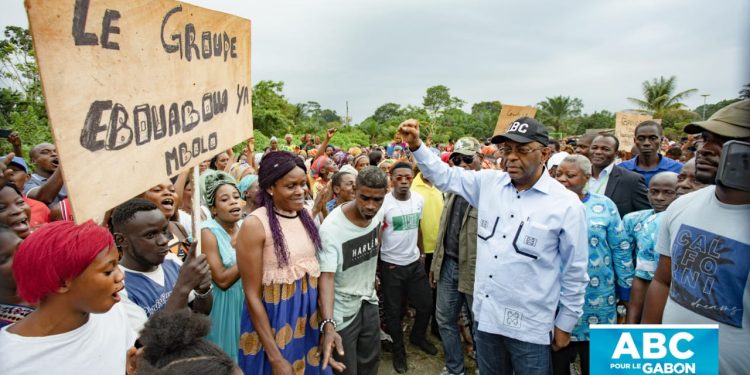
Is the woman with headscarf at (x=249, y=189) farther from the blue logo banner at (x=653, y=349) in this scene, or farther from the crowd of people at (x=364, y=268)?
the blue logo banner at (x=653, y=349)

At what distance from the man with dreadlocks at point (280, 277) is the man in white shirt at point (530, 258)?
0.88 metres

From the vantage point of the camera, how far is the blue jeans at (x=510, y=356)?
2.50m

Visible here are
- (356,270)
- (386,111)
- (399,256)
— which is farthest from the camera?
(386,111)

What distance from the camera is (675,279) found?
195 centimetres

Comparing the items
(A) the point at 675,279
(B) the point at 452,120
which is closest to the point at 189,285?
(A) the point at 675,279

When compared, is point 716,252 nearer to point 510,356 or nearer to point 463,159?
point 510,356

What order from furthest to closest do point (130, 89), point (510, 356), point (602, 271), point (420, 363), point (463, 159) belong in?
point (463, 159) → point (420, 363) → point (602, 271) → point (510, 356) → point (130, 89)

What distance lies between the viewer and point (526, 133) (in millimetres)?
2488

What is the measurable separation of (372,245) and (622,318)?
7.46 ft

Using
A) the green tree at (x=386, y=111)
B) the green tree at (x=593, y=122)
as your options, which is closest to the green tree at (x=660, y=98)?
the green tree at (x=593, y=122)

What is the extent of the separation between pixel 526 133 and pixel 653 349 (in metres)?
1.44

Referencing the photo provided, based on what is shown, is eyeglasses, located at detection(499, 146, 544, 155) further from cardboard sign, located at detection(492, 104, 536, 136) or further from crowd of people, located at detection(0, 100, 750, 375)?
cardboard sign, located at detection(492, 104, 536, 136)

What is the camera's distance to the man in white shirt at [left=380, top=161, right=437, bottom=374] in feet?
12.9

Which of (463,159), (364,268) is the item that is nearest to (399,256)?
(364,268)
